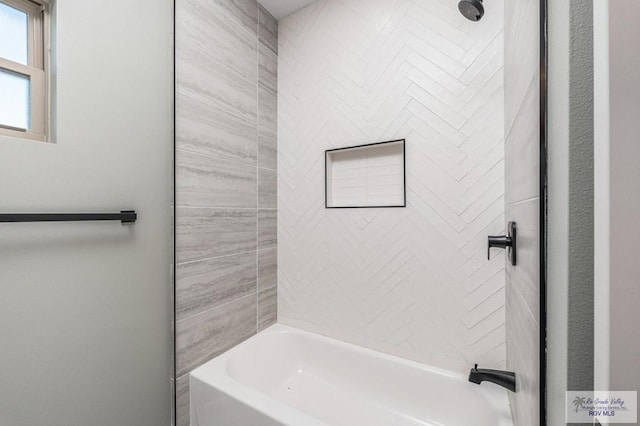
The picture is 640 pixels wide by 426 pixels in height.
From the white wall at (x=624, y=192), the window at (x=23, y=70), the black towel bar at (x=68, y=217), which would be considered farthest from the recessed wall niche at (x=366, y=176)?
the window at (x=23, y=70)

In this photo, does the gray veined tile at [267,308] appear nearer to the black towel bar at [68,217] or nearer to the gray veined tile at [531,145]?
the black towel bar at [68,217]

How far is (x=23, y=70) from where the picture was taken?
79cm

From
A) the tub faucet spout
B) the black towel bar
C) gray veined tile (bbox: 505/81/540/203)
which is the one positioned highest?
gray veined tile (bbox: 505/81/540/203)

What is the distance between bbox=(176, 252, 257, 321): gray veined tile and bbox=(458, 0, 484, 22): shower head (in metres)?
1.52

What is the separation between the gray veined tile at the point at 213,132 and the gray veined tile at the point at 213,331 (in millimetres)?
833

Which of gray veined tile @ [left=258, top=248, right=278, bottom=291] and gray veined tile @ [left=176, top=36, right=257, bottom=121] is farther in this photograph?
gray veined tile @ [left=258, top=248, right=278, bottom=291]

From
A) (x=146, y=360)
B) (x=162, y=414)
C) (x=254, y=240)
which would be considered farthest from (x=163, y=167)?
(x=162, y=414)

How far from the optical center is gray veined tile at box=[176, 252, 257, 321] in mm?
1229

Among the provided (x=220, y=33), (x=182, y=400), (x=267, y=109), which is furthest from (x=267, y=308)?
(x=220, y=33)

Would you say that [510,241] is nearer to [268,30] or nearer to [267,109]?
[267,109]

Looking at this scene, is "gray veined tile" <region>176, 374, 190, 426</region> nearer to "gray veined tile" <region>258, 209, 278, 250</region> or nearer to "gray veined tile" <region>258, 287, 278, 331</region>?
"gray veined tile" <region>258, 287, 278, 331</region>

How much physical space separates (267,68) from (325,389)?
202 centimetres

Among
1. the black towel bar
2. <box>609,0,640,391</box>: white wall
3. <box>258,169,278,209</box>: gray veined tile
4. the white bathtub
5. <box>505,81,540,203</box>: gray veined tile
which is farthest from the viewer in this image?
<box>258,169,278,209</box>: gray veined tile

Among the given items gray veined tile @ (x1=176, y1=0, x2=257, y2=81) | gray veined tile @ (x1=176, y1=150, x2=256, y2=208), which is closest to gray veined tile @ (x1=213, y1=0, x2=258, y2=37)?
gray veined tile @ (x1=176, y1=0, x2=257, y2=81)
